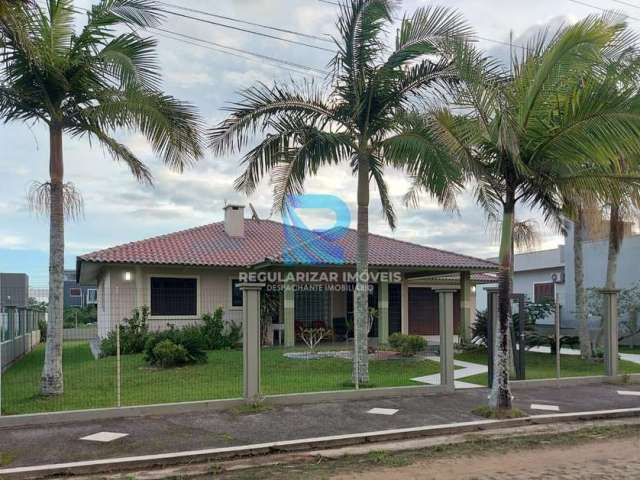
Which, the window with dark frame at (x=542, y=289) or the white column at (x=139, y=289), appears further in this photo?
the window with dark frame at (x=542, y=289)

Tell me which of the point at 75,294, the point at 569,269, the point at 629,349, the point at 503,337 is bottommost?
the point at 629,349

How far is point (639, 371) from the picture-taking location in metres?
13.6

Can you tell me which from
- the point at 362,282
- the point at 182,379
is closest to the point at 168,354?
the point at 182,379

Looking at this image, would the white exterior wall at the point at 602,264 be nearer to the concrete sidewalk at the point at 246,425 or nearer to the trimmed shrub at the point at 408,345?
the trimmed shrub at the point at 408,345

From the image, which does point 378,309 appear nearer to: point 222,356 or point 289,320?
point 289,320

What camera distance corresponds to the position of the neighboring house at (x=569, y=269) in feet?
60.7

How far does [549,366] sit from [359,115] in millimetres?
8673

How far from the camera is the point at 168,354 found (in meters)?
13.1

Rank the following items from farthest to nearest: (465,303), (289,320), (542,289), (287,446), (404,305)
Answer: (542,289)
(404,305)
(465,303)
(289,320)
(287,446)

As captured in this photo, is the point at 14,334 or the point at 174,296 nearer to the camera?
the point at 14,334

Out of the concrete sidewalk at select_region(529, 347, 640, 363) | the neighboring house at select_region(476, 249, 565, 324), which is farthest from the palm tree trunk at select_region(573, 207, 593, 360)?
the neighboring house at select_region(476, 249, 565, 324)

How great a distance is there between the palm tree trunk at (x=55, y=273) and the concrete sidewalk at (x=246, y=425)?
6.29 ft

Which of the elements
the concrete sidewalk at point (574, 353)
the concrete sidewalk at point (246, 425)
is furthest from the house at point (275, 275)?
the concrete sidewalk at point (246, 425)

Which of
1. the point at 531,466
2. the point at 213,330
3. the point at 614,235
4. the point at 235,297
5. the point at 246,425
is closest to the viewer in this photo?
the point at 531,466
